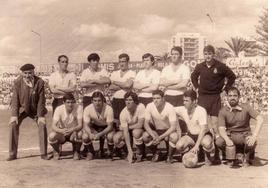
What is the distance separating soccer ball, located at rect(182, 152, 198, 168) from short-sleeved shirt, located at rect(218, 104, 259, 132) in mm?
585

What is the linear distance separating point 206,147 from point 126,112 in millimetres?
1331

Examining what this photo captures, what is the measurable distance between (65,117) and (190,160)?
7.13ft

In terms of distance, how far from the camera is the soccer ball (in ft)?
20.0

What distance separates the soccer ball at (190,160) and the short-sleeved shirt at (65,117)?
73.6 inches

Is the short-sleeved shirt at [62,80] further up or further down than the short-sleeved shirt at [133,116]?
further up

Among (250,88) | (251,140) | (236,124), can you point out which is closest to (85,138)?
(236,124)

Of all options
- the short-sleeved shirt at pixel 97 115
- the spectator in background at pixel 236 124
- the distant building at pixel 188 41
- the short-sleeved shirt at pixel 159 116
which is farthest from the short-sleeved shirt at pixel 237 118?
the distant building at pixel 188 41

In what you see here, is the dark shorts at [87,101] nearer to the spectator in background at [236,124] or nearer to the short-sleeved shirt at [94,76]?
the short-sleeved shirt at [94,76]

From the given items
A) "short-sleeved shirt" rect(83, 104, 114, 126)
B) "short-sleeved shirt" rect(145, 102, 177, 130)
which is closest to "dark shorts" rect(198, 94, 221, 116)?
"short-sleeved shirt" rect(145, 102, 177, 130)

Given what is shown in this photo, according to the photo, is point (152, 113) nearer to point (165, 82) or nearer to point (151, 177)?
point (165, 82)

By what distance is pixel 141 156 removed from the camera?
6848 millimetres

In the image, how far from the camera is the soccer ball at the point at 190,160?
610 cm

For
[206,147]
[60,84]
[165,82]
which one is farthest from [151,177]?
[60,84]

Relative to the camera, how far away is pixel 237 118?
625 centimetres
